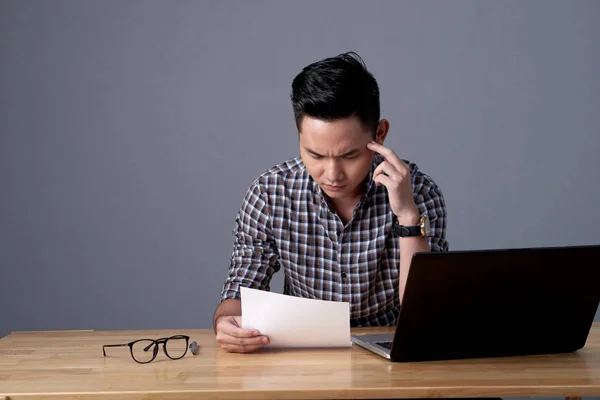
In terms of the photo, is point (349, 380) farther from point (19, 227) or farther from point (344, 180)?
point (19, 227)

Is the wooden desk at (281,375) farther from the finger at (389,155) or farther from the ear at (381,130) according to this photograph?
the ear at (381,130)

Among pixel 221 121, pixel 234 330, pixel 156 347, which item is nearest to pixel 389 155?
pixel 234 330

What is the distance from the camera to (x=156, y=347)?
5.34 ft

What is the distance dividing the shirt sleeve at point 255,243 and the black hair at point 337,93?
310mm

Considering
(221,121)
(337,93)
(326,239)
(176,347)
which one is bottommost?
(176,347)

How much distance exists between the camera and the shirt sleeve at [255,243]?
2.10m

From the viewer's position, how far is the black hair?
1.88 metres

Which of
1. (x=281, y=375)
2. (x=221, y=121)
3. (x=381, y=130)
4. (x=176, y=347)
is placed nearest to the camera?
(x=281, y=375)

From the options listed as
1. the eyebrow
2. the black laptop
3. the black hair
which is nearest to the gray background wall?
the black hair

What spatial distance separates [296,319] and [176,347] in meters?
0.30

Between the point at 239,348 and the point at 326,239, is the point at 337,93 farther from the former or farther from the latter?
the point at 239,348

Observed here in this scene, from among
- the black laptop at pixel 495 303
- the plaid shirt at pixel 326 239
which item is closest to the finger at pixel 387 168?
the plaid shirt at pixel 326 239

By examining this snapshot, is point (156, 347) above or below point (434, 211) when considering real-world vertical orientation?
below

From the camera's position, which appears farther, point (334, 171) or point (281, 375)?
point (334, 171)
